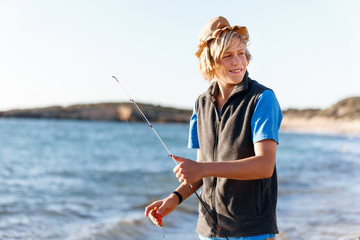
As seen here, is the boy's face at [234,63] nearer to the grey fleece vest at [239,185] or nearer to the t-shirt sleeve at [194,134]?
the grey fleece vest at [239,185]

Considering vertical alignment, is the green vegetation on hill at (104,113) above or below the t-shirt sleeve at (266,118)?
below

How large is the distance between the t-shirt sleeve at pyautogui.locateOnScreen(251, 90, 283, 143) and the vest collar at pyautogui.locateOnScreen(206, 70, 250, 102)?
4.5 inches

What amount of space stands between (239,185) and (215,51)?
67cm

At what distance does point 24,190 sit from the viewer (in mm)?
10898

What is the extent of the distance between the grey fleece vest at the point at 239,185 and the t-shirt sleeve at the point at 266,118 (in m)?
0.03

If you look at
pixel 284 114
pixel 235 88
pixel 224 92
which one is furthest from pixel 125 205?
pixel 284 114

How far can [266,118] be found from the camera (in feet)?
6.32

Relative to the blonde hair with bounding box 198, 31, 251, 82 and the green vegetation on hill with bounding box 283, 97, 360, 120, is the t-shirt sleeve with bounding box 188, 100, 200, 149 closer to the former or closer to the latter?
the blonde hair with bounding box 198, 31, 251, 82

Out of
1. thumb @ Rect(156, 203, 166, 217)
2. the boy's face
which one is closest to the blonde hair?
the boy's face

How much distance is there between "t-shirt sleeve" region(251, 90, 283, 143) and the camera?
1901 millimetres

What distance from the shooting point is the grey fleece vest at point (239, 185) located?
2.01m

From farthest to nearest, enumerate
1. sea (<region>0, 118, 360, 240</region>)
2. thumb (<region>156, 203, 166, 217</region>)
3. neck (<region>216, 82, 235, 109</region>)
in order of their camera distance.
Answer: sea (<region>0, 118, 360, 240</region>)
thumb (<region>156, 203, 166, 217</region>)
neck (<region>216, 82, 235, 109</region>)

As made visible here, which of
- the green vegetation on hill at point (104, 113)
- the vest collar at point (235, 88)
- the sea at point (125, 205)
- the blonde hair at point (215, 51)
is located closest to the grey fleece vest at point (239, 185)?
the vest collar at point (235, 88)

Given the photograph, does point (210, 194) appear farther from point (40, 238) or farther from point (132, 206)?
point (132, 206)
